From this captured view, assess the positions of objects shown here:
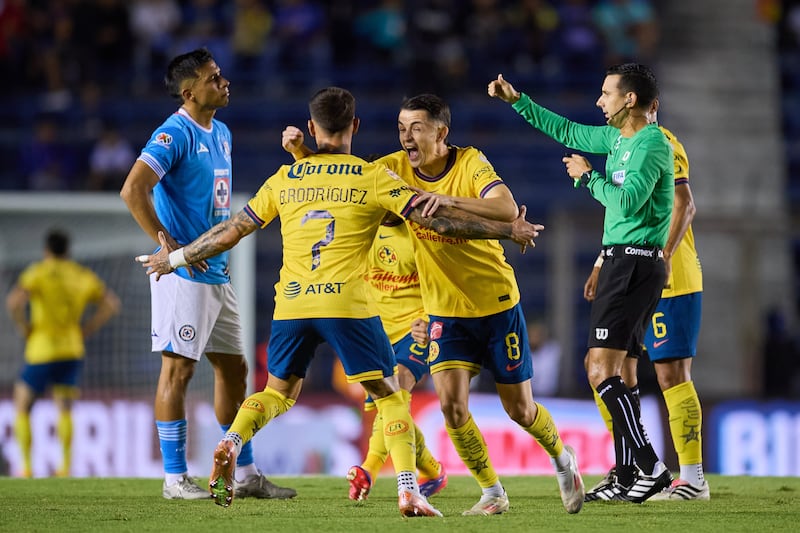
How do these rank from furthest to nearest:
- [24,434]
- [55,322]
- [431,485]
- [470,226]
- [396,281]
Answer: [55,322] < [24,434] < [396,281] < [431,485] < [470,226]

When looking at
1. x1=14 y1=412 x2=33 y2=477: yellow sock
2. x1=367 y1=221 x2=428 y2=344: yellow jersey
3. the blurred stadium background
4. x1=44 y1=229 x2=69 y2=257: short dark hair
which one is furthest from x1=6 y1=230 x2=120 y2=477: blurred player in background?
x1=367 y1=221 x2=428 y2=344: yellow jersey

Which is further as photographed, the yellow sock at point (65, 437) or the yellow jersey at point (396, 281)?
the yellow sock at point (65, 437)

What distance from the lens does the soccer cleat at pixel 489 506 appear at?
20.2 ft

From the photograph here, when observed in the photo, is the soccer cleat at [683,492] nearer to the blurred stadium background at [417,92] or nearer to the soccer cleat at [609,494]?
the soccer cleat at [609,494]

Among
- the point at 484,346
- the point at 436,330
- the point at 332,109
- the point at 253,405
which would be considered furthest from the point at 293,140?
the point at 484,346

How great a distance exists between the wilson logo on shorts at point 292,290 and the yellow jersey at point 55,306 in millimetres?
6537

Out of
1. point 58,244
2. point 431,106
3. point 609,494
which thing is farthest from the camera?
point 58,244

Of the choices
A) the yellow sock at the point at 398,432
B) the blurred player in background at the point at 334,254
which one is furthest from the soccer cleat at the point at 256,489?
the yellow sock at the point at 398,432

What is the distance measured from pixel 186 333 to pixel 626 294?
2.44m

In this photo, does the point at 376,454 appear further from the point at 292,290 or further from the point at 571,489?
the point at 292,290

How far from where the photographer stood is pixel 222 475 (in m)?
5.70

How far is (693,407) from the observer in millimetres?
7059

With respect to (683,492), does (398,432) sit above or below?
above

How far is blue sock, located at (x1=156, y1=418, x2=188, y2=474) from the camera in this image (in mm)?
6980
